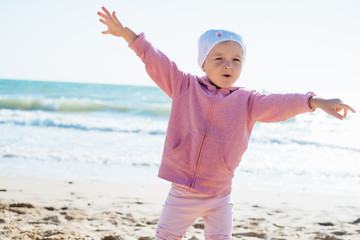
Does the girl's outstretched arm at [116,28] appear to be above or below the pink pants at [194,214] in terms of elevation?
above

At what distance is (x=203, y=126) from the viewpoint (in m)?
2.58

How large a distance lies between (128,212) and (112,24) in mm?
2643

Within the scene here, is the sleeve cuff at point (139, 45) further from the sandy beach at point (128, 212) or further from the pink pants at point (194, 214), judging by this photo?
the sandy beach at point (128, 212)

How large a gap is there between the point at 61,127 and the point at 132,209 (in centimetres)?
948

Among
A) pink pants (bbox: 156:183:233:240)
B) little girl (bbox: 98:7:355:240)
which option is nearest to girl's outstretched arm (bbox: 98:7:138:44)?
little girl (bbox: 98:7:355:240)

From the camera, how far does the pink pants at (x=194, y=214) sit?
2545 mm

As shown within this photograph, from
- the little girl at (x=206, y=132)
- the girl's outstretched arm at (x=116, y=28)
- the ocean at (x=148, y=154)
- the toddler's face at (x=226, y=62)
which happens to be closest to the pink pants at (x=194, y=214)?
the little girl at (x=206, y=132)

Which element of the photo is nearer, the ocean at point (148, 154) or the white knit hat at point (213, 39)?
the white knit hat at point (213, 39)

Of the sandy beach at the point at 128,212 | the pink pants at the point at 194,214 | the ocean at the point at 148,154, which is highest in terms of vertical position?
the ocean at the point at 148,154

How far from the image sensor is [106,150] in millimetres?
8938

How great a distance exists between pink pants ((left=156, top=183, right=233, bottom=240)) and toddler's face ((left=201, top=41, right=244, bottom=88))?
2.36ft

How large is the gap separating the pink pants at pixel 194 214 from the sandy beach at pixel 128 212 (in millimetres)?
1280

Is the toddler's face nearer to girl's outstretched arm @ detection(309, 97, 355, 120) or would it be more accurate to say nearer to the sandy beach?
girl's outstretched arm @ detection(309, 97, 355, 120)

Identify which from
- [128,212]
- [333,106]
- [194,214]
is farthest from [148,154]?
[333,106]
